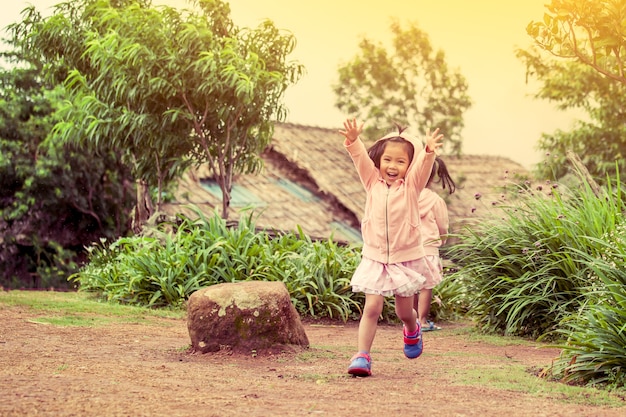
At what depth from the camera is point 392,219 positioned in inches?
214

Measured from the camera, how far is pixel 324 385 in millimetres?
4750

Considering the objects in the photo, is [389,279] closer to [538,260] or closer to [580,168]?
[538,260]

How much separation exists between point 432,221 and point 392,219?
2814mm

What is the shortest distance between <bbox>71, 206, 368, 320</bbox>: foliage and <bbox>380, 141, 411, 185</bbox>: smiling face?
382 centimetres

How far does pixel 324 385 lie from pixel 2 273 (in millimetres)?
15655

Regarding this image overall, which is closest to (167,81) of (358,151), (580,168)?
(580,168)

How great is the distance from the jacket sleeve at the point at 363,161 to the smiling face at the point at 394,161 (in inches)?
2.9

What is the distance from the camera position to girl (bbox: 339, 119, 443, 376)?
536 centimetres

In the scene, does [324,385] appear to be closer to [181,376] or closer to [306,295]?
[181,376]

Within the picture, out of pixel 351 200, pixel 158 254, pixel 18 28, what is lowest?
pixel 158 254

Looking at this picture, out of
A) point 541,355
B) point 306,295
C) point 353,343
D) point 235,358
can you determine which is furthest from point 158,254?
point 541,355

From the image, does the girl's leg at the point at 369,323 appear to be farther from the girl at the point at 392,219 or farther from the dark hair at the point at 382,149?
the dark hair at the point at 382,149

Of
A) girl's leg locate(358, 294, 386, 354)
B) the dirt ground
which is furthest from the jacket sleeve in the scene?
the dirt ground

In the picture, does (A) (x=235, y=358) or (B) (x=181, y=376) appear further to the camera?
(A) (x=235, y=358)
